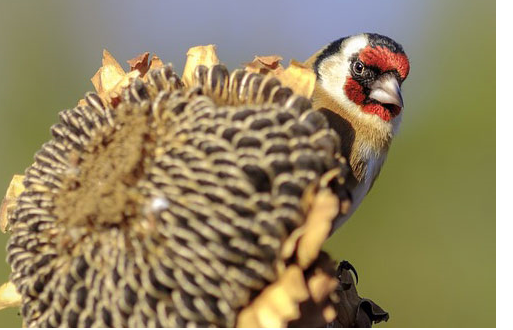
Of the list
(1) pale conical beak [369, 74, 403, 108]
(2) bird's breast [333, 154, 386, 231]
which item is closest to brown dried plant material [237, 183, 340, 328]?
(2) bird's breast [333, 154, 386, 231]

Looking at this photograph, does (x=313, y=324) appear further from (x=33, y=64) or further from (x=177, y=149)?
(x=33, y=64)

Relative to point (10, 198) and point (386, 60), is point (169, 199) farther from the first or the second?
point (386, 60)

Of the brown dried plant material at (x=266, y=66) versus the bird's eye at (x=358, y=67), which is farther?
the bird's eye at (x=358, y=67)

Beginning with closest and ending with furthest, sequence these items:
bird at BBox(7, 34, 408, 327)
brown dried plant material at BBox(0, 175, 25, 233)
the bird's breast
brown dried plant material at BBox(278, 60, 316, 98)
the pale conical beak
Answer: bird at BBox(7, 34, 408, 327) < brown dried plant material at BBox(278, 60, 316, 98) < brown dried plant material at BBox(0, 175, 25, 233) < the bird's breast < the pale conical beak

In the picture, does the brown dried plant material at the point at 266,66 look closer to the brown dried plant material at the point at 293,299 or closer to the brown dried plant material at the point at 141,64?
the brown dried plant material at the point at 141,64

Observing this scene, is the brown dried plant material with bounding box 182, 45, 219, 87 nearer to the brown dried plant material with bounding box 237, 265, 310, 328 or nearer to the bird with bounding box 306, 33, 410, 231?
the brown dried plant material with bounding box 237, 265, 310, 328

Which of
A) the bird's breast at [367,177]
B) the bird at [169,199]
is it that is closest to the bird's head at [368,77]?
the bird's breast at [367,177]

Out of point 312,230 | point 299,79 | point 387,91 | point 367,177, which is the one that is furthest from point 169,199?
point 387,91
